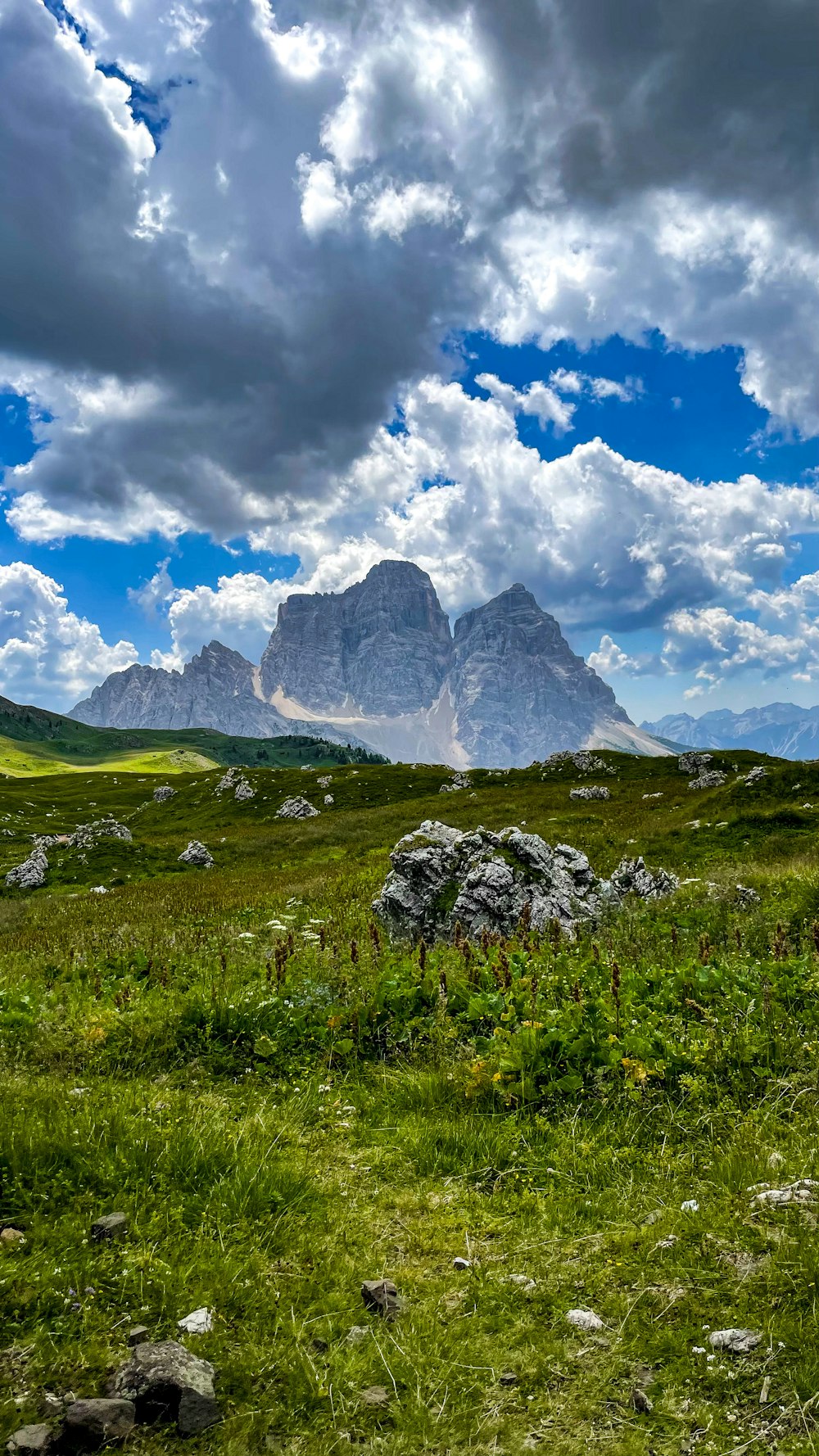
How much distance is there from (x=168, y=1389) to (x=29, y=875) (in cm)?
3866

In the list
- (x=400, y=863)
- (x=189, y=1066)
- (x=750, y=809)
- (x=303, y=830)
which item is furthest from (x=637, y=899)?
(x=303, y=830)

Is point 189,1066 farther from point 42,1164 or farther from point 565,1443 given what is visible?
point 565,1443

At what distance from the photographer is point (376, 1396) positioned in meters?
3.59

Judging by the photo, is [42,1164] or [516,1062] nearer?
[42,1164]

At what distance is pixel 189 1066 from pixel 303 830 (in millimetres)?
44588

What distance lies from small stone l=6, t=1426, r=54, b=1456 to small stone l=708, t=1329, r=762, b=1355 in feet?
11.6

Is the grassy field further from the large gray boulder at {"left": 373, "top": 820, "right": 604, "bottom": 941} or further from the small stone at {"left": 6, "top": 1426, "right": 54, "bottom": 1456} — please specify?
the large gray boulder at {"left": 373, "top": 820, "right": 604, "bottom": 941}

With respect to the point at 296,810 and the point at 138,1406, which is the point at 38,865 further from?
the point at 138,1406

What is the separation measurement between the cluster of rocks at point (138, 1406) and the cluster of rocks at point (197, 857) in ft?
134

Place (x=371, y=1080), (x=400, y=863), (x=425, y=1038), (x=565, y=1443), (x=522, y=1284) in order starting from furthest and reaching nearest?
(x=400, y=863)
(x=425, y=1038)
(x=371, y=1080)
(x=522, y=1284)
(x=565, y=1443)

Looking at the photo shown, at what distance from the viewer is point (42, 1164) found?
5.05 metres

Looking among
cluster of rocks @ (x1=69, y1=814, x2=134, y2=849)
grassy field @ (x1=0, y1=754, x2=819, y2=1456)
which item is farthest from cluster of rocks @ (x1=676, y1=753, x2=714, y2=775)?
grassy field @ (x1=0, y1=754, x2=819, y2=1456)

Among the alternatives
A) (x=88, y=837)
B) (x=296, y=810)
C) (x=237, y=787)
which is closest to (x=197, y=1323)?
A: (x=88, y=837)

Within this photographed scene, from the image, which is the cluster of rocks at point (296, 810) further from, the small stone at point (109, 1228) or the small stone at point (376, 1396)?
the small stone at point (376, 1396)
